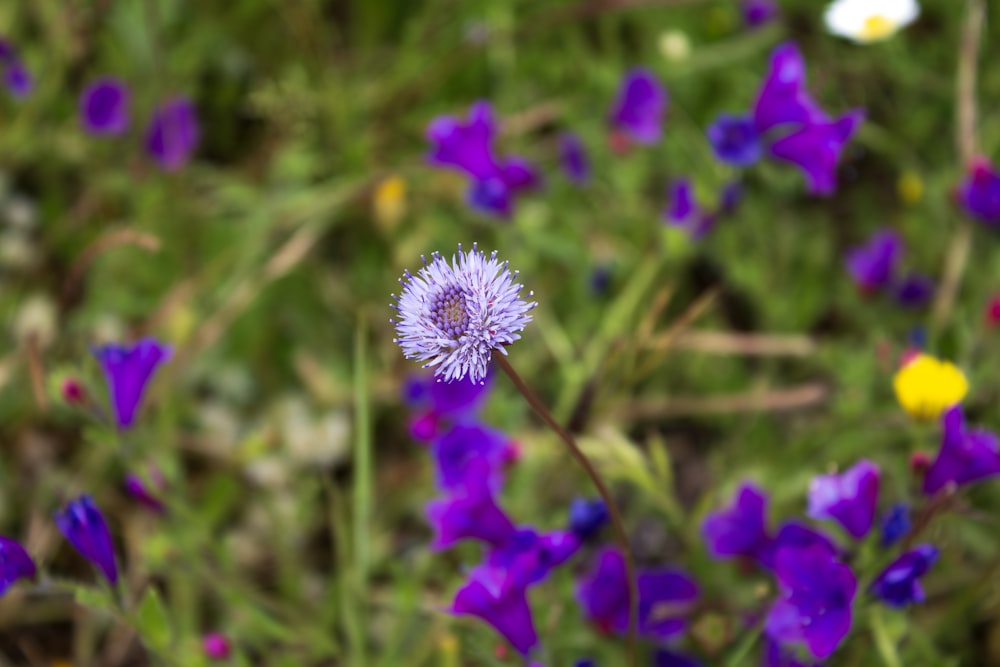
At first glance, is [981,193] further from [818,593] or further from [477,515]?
[477,515]

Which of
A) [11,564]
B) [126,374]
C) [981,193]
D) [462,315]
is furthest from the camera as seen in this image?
[981,193]

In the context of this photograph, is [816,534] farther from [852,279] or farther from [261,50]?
[261,50]

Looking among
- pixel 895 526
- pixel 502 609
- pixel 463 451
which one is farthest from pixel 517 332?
pixel 895 526

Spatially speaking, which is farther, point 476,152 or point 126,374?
point 476,152

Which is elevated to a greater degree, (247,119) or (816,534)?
(247,119)

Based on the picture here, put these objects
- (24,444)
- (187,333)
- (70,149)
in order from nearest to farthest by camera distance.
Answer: (187,333) → (24,444) → (70,149)

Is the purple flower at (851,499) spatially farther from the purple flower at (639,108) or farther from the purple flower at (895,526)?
the purple flower at (639,108)

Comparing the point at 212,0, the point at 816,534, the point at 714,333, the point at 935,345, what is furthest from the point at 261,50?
the point at 816,534
